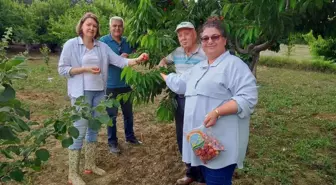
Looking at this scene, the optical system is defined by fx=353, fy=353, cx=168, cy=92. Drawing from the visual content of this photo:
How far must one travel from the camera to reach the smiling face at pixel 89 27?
3404 mm

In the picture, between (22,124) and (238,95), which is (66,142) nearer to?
(22,124)

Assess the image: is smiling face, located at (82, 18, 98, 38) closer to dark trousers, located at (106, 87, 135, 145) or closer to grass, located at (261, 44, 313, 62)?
dark trousers, located at (106, 87, 135, 145)

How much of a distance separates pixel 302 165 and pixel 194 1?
2.37 metres

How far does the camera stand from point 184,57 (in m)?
3.18

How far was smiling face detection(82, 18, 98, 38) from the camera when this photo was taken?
340 cm

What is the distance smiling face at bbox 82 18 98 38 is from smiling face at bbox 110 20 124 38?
2.13 ft

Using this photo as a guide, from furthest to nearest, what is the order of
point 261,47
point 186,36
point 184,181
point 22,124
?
point 261,47 → point 184,181 → point 186,36 → point 22,124

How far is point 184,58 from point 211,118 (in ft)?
3.62

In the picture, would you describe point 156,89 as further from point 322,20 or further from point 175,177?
point 322,20

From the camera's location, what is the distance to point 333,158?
461cm

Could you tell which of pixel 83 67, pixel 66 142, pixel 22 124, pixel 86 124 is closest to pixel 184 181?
pixel 86 124

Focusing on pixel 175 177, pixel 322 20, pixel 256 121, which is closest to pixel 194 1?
pixel 322 20

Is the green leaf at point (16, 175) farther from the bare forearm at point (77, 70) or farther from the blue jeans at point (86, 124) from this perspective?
the bare forearm at point (77, 70)

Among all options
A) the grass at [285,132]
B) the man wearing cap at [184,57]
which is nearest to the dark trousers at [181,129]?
the man wearing cap at [184,57]
